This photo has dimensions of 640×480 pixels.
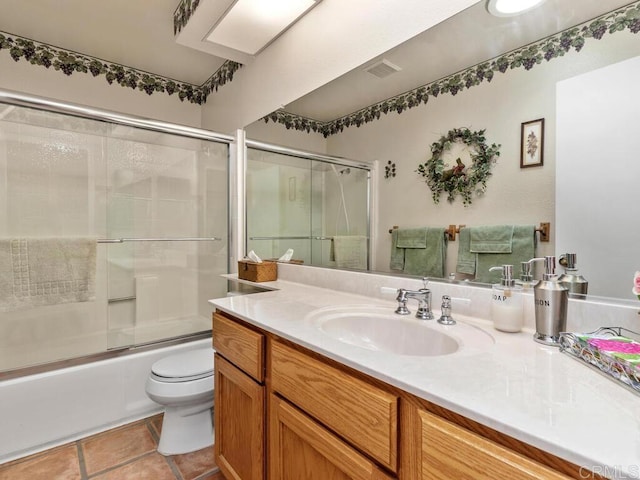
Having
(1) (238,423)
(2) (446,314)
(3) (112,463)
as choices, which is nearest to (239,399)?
(1) (238,423)

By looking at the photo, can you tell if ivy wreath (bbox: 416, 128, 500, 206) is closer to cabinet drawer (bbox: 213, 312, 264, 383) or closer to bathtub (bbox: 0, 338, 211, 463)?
cabinet drawer (bbox: 213, 312, 264, 383)

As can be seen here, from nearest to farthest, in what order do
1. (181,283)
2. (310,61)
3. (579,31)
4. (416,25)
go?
(579,31)
(416,25)
(310,61)
(181,283)

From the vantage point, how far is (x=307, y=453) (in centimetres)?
85

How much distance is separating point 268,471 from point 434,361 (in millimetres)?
686

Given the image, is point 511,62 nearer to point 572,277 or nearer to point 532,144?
point 532,144

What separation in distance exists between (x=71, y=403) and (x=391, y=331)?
5.67 ft

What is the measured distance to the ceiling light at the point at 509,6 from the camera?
95cm

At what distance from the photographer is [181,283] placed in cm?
255

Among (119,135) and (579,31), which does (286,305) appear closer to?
(579,31)

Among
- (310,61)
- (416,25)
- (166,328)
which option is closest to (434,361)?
(416,25)

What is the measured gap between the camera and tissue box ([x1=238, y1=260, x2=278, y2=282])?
181 centimetres

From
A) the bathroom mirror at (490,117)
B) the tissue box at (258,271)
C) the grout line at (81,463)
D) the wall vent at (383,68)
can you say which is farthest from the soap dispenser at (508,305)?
the grout line at (81,463)

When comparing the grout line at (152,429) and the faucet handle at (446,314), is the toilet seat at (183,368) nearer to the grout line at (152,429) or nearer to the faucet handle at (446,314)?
the grout line at (152,429)

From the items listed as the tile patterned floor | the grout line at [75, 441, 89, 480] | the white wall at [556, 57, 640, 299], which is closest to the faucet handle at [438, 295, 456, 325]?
the white wall at [556, 57, 640, 299]
